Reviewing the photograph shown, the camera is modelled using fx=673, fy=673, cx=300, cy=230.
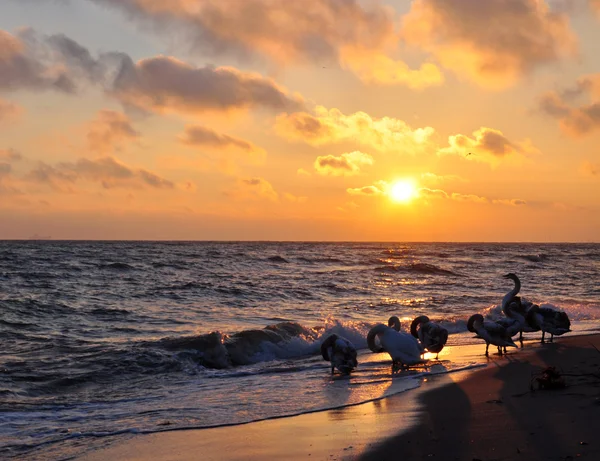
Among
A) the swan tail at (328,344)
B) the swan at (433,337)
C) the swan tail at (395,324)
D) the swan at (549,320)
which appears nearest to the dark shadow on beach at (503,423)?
the swan tail at (328,344)

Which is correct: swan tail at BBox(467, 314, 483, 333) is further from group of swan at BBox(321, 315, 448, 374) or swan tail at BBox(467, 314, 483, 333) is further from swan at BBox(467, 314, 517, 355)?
group of swan at BBox(321, 315, 448, 374)

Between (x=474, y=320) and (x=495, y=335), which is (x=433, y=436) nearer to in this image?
(x=495, y=335)

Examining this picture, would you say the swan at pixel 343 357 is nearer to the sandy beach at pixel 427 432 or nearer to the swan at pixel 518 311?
the sandy beach at pixel 427 432

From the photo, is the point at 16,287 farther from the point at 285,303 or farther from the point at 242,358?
the point at 242,358

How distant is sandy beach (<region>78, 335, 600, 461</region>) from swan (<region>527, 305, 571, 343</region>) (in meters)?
6.49

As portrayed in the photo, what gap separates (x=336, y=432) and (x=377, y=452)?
1.16m

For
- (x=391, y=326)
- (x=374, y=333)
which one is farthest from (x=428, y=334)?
(x=374, y=333)

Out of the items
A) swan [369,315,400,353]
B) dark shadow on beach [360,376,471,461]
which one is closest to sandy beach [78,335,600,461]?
dark shadow on beach [360,376,471,461]

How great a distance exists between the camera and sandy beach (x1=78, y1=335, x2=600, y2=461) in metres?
6.35

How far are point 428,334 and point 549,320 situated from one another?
12.2 feet

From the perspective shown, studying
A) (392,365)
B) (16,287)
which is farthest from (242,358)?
(16,287)

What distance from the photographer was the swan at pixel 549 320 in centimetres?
1609

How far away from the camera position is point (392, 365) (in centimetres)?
1341

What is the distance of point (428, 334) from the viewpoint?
14359 mm
